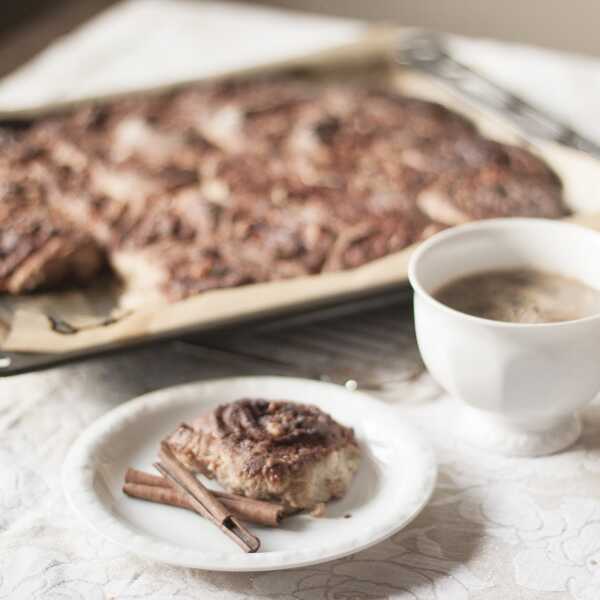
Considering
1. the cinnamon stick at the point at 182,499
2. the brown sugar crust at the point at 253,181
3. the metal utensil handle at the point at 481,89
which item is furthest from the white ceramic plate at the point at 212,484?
the metal utensil handle at the point at 481,89

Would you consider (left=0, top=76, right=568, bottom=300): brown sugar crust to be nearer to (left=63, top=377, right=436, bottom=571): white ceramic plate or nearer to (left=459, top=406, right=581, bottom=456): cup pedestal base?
(left=63, top=377, right=436, bottom=571): white ceramic plate

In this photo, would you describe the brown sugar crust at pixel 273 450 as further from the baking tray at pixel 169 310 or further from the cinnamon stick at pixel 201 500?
the baking tray at pixel 169 310

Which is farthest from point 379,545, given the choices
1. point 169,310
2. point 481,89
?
point 481,89

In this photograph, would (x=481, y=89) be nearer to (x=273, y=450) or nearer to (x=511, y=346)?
(x=511, y=346)

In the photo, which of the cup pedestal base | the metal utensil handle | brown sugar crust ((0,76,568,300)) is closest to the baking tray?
brown sugar crust ((0,76,568,300))

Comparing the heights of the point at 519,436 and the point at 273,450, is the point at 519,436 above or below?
below

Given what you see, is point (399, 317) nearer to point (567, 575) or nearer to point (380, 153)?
point (380, 153)
